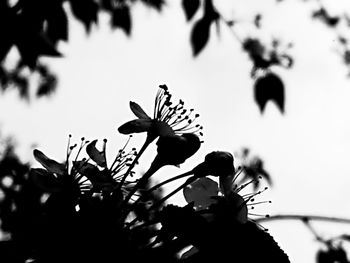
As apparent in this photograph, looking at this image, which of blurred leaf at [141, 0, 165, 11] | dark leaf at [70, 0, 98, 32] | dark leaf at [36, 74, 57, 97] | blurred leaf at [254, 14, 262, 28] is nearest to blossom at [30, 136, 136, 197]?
dark leaf at [70, 0, 98, 32]

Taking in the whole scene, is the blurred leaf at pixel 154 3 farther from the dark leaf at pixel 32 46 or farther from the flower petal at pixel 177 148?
the flower petal at pixel 177 148

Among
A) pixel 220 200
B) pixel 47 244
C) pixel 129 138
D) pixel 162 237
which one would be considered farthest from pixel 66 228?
pixel 129 138

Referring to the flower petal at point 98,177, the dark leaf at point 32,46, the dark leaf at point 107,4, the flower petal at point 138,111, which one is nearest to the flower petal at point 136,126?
the flower petal at point 138,111

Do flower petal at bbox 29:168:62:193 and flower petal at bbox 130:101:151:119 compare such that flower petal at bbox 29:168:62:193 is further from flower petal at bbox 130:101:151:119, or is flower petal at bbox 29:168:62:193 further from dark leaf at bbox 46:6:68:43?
dark leaf at bbox 46:6:68:43

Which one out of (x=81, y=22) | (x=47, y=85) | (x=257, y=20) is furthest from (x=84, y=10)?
(x=47, y=85)

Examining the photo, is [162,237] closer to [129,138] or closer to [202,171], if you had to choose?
[202,171]

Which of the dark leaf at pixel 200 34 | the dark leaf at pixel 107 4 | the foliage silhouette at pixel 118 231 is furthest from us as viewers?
the dark leaf at pixel 107 4
